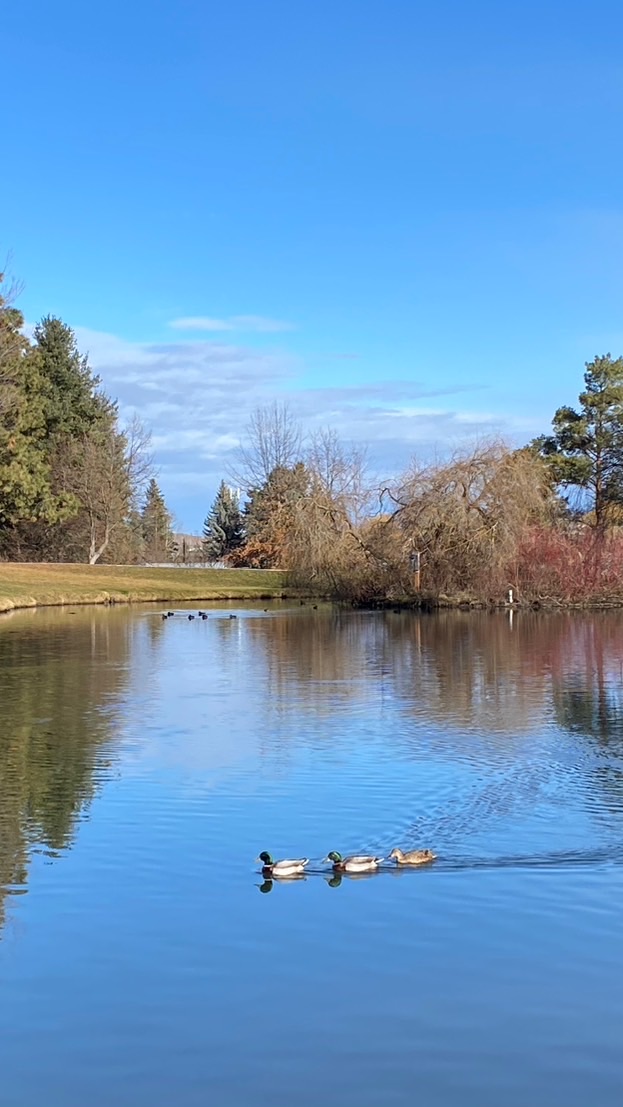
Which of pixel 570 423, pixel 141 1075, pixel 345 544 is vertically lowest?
pixel 141 1075

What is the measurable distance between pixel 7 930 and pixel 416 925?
2.59 m

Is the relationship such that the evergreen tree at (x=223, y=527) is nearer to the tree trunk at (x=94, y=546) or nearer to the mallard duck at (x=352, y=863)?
the tree trunk at (x=94, y=546)

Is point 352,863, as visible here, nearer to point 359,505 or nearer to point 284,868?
point 284,868

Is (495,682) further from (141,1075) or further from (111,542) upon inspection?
(111,542)

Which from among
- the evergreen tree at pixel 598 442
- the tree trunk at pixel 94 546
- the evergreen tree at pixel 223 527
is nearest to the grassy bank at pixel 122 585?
the tree trunk at pixel 94 546

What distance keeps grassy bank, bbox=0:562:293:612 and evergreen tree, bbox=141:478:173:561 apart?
100 ft

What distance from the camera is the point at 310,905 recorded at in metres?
7.98

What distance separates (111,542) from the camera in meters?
68.8

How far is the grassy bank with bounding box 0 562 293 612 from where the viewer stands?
4631cm

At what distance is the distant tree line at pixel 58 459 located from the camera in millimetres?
52344

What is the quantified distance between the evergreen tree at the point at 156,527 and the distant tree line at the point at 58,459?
18040 mm

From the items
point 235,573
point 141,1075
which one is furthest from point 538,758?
point 235,573

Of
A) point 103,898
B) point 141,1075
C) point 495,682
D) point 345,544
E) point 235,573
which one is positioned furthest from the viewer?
point 235,573

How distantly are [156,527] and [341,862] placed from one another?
9032cm
